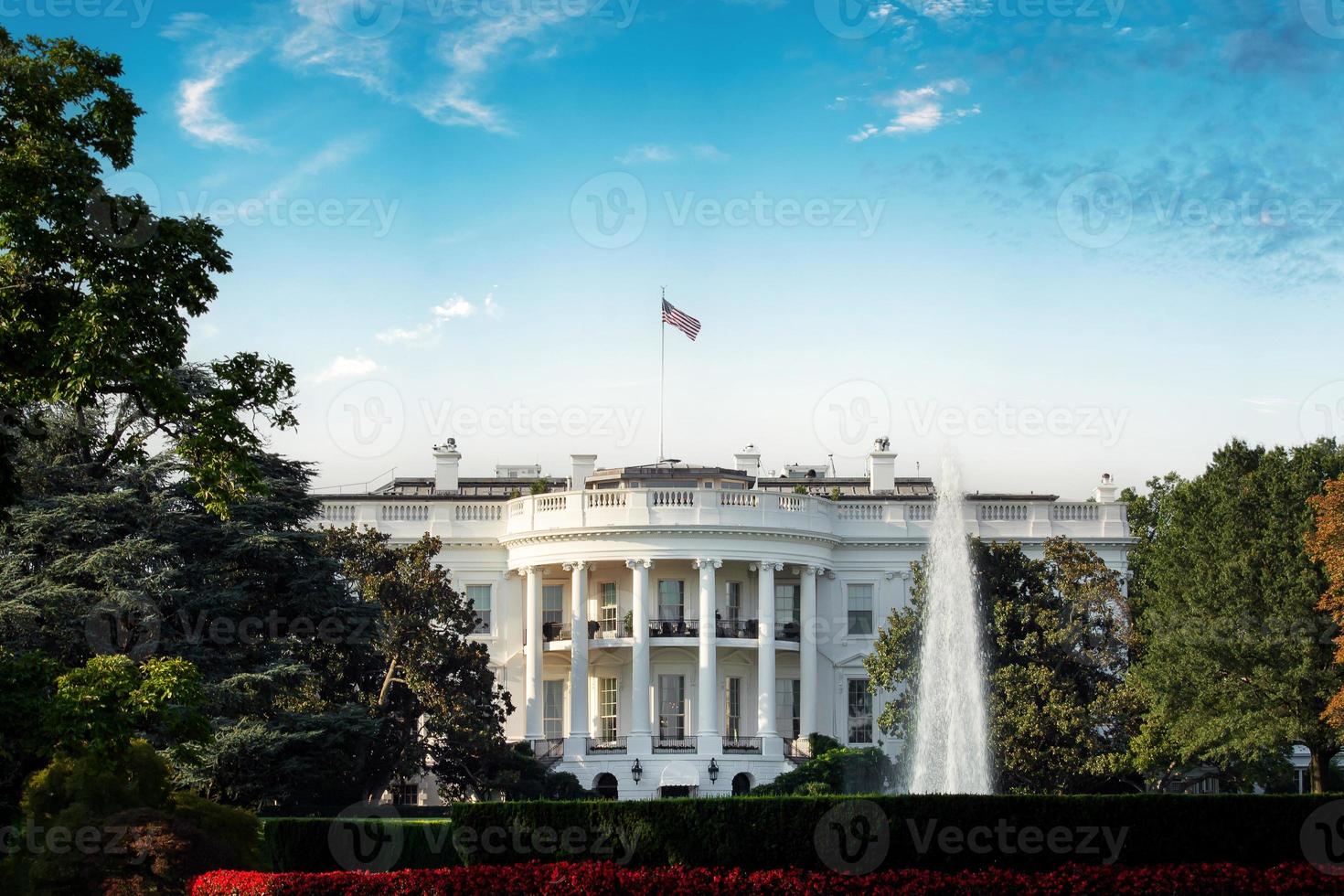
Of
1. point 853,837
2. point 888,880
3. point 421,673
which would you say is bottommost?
point 888,880

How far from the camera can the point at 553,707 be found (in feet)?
193

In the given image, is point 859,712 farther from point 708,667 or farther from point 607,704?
point 607,704

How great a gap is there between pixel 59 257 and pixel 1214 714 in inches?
1256

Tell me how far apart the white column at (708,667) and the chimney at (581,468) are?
727 centimetres

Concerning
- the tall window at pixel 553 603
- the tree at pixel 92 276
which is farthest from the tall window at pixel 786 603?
the tree at pixel 92 276

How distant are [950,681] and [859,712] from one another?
15.6 metres

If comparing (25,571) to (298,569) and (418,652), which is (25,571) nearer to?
(298,569)

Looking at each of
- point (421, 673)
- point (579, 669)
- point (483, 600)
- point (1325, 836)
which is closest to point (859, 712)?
point (579, 669)

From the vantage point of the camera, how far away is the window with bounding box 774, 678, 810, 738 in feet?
192

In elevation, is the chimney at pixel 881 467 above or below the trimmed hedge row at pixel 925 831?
above

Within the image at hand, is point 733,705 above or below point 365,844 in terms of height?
above

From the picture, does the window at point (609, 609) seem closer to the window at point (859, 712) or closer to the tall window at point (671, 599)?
the tall window at point (671, 599)

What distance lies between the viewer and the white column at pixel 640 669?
178 ft

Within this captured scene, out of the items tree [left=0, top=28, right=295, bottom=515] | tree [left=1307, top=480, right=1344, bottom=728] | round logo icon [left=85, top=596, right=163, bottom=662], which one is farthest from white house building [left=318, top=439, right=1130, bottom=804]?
tree [left=0, top=28, right=295, bottom=515]
